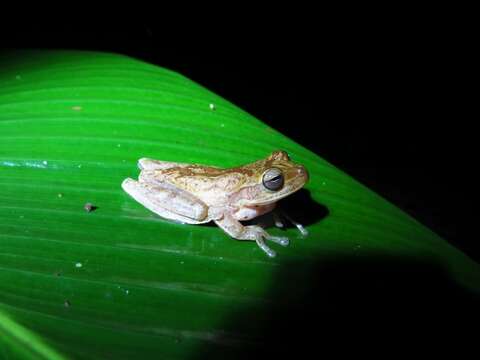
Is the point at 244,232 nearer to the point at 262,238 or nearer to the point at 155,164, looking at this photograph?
the point at 262,238

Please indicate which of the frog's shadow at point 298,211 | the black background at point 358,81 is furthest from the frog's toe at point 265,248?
the black background at point 358,81

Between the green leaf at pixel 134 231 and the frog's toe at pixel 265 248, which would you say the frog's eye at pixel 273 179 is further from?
the frog's toe at pixel 265 248

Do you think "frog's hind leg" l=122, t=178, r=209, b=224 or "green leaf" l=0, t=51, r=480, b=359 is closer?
"green leaf" l=0, t=51, r=480, b=359

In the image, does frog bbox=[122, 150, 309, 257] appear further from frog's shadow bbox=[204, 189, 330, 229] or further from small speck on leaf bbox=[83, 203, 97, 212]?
small speck on leaf bbox=[83, 203, 97, 212]

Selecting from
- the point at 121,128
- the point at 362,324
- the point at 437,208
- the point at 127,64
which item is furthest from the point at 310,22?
the point at 362,324

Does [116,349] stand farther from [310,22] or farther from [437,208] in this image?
[310,22]

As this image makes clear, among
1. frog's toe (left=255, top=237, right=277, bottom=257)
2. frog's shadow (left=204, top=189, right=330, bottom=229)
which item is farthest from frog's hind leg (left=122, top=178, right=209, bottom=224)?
frog's toe (left=255, top=237, right=277, bottom=257)
